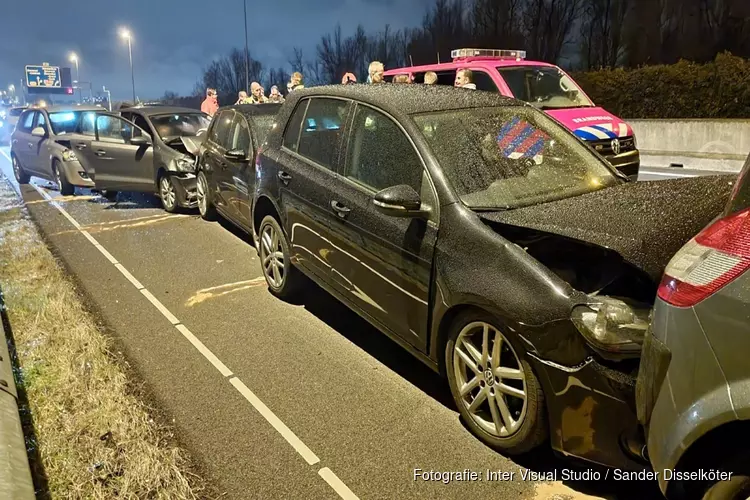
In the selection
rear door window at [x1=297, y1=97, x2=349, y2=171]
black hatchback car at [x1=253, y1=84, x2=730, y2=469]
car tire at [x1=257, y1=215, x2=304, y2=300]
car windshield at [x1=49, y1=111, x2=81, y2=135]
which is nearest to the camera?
black hatchback car at [x1=253, y1=84, x2=730, y2=469]

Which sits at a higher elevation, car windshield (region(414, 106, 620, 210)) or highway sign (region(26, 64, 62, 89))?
highway sign (region(26, 64, 62, 89))

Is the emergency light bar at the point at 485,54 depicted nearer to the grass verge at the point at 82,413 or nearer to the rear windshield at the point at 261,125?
the rear windshield at the point at 261,125

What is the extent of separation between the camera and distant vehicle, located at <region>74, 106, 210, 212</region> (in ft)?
28.0

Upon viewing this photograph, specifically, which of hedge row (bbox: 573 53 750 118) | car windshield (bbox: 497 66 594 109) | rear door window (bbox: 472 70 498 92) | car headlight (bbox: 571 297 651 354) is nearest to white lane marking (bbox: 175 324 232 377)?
car headlight (bbox: 571 297 651 354)

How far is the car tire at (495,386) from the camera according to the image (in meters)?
2.74

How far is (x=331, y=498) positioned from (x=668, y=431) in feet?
5.01

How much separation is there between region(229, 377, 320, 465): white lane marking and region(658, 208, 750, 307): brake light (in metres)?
1.93

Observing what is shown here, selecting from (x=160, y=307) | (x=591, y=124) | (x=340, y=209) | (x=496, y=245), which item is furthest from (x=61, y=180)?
(x=496, y=245)

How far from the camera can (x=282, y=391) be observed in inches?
146

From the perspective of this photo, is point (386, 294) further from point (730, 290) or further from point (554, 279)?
point (730, 290)

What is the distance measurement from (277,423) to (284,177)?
2.12 metres

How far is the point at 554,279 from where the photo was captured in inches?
104

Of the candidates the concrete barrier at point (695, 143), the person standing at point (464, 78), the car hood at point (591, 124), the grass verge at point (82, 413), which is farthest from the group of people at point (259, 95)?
the concrete barrier at point (695, 143)

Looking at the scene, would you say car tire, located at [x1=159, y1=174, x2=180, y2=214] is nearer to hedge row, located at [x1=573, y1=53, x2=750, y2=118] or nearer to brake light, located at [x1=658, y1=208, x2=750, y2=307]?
brake light, located at [x1=658, y1=208, x2=750, y2=307]
